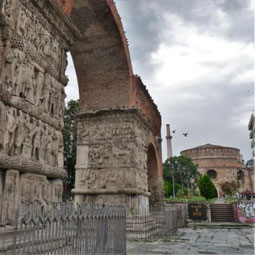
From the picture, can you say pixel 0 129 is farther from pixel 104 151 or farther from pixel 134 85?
pixel 134 85

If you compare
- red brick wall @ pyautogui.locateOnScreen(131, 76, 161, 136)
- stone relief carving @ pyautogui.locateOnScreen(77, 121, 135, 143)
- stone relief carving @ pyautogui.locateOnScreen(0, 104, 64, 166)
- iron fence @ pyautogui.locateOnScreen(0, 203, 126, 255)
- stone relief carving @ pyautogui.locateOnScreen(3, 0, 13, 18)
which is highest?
red brick wall @ pyautogui.locateOnScreen(131, 76, 161, 136)

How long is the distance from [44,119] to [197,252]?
438 centimetres

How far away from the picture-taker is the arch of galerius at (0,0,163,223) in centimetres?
420

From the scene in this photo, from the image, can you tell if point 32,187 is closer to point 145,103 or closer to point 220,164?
point 145,103

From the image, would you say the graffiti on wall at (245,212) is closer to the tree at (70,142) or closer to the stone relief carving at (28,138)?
the tree at (70,142)

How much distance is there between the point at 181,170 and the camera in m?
42.7

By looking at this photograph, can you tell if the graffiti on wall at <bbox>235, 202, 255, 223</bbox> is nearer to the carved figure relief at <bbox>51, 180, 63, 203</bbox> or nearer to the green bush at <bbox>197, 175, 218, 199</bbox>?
the green bush at <bbox>197, 175, 218, 199</bbox>

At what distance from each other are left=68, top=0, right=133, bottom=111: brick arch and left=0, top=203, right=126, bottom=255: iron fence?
545cm

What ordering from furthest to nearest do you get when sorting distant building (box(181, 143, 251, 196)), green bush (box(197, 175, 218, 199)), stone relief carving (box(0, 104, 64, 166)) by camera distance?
distant building (box(181, 143, 251, 196)) < green bush (box(197, 175, 218, 199)) < stone relief carving (box(0, 104, 64, 166))

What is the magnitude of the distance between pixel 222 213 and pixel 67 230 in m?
15.6

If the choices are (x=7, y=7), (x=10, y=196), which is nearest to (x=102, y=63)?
(x=7, y=7)

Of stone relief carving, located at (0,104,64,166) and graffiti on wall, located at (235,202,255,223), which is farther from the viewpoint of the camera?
graffiti on wall, located at (235,202,255,223)

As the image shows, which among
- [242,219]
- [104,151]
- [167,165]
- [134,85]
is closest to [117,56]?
[134,85]

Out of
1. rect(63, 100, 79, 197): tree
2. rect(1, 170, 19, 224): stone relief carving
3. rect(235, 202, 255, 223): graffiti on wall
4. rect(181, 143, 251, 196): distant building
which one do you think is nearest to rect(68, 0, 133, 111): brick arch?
rect(1, 170, 19, 224): stone relief carving
